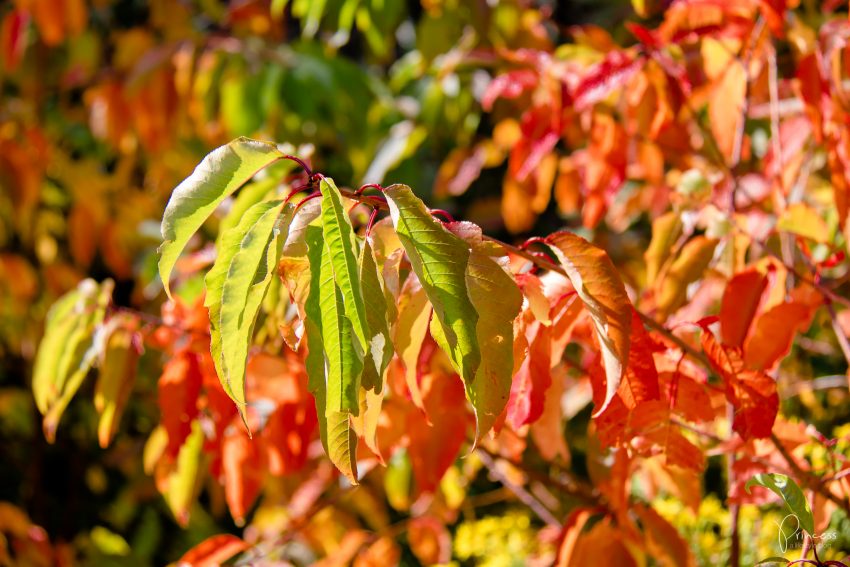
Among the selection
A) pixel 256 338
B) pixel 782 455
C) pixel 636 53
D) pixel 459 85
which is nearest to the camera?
pixel 782 455

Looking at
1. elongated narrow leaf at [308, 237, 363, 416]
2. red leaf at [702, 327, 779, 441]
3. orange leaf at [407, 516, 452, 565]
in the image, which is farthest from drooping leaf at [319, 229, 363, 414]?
orange leaf at [407, 516, 452, 565]

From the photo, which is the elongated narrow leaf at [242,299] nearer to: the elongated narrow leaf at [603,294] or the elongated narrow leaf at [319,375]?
the elongated narrow leaf at [319,375]

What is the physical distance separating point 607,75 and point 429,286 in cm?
71

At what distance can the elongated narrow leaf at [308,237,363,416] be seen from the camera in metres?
0.64

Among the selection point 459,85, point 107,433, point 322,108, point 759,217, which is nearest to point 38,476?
point 322,108

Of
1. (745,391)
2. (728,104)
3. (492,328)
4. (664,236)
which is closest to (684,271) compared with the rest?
(664,236)

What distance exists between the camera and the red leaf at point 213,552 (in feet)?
3.83

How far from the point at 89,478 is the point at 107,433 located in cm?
224

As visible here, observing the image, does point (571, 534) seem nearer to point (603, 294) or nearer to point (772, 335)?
point (772, 335)

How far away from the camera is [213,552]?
3.90ft

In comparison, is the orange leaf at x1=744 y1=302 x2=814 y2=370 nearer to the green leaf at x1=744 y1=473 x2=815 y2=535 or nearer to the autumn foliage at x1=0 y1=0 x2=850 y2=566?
the autumn foliage at x1=0 y1=0 x2=850 y2=566

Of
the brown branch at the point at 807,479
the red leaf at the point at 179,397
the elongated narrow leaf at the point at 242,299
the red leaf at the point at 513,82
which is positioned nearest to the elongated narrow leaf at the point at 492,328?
the elongated narrow leaf at the point at 242,299

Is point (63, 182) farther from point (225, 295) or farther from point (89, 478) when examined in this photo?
point (225, 295)

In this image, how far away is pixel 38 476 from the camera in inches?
118
